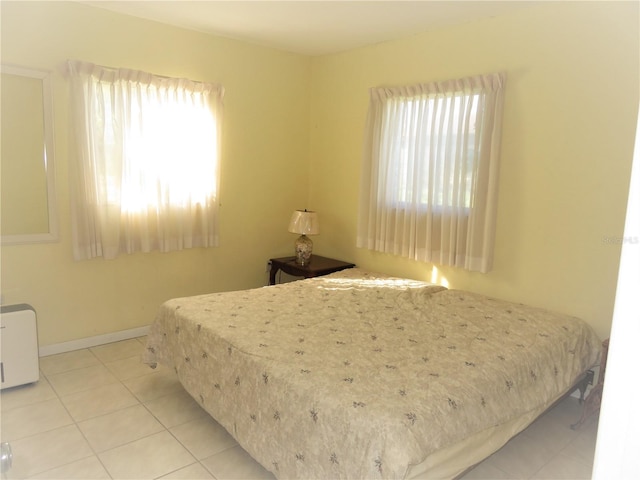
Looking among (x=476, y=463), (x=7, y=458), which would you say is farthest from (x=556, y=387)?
(x=7, y=458)

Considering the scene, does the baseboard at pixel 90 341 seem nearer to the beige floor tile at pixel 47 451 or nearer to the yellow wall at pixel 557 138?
the beige floor tile at pixel 47 451

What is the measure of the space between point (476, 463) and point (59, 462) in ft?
6.50

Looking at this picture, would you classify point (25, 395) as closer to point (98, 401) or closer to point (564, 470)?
point (98, 401)

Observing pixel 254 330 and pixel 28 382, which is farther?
pixel 28 382

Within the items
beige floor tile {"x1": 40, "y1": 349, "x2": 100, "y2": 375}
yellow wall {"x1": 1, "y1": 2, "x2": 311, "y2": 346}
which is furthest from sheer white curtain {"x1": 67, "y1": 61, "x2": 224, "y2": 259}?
beige floor tile {"x1": 40, "y1": 349, "x2": 100, "y2": 375}

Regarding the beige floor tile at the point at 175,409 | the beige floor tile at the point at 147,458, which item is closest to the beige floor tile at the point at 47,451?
the beige floor tile at the point at 147,458

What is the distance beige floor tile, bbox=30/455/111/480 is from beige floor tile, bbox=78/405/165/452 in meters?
0.12

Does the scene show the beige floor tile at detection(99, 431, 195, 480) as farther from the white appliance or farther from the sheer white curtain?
the sheer white curtain

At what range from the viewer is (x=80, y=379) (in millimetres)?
3152

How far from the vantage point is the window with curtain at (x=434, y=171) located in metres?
3.34

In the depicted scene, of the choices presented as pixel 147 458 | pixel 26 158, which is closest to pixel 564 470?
pixel 147 458

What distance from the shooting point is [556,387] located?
2479mm

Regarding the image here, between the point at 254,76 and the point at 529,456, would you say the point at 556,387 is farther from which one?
the point at 254,76

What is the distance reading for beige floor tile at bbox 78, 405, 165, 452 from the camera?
2.46m
